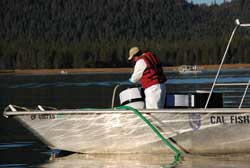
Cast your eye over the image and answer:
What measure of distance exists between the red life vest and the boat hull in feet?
2.15

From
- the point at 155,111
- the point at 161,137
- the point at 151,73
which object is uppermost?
the point at 151,73

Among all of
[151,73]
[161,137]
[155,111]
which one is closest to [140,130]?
[161,137]

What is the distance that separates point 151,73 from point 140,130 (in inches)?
43.7

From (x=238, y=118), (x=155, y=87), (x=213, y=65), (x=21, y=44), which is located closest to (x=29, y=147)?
(x=155, y=87)

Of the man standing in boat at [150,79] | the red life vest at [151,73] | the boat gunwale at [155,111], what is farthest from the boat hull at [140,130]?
the red life vest at [151,73]

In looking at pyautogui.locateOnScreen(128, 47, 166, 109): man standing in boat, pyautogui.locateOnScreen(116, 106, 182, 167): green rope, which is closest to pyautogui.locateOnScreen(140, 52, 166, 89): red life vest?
→ pyautogui.locateOnScreen(128, 47, 166, 109): man standing in boat

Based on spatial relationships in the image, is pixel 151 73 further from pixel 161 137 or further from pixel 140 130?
pixel 161 137

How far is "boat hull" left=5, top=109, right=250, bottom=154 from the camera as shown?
1260 cm

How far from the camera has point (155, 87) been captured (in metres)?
13.2

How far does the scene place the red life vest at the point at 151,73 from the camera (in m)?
13.2

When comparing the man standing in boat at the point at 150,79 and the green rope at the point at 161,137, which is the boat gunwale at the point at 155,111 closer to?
the green rope at the point at 161,137

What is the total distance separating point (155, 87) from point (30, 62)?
5613 inches

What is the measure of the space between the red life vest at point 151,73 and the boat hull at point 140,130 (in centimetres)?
66

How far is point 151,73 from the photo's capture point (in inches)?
520
